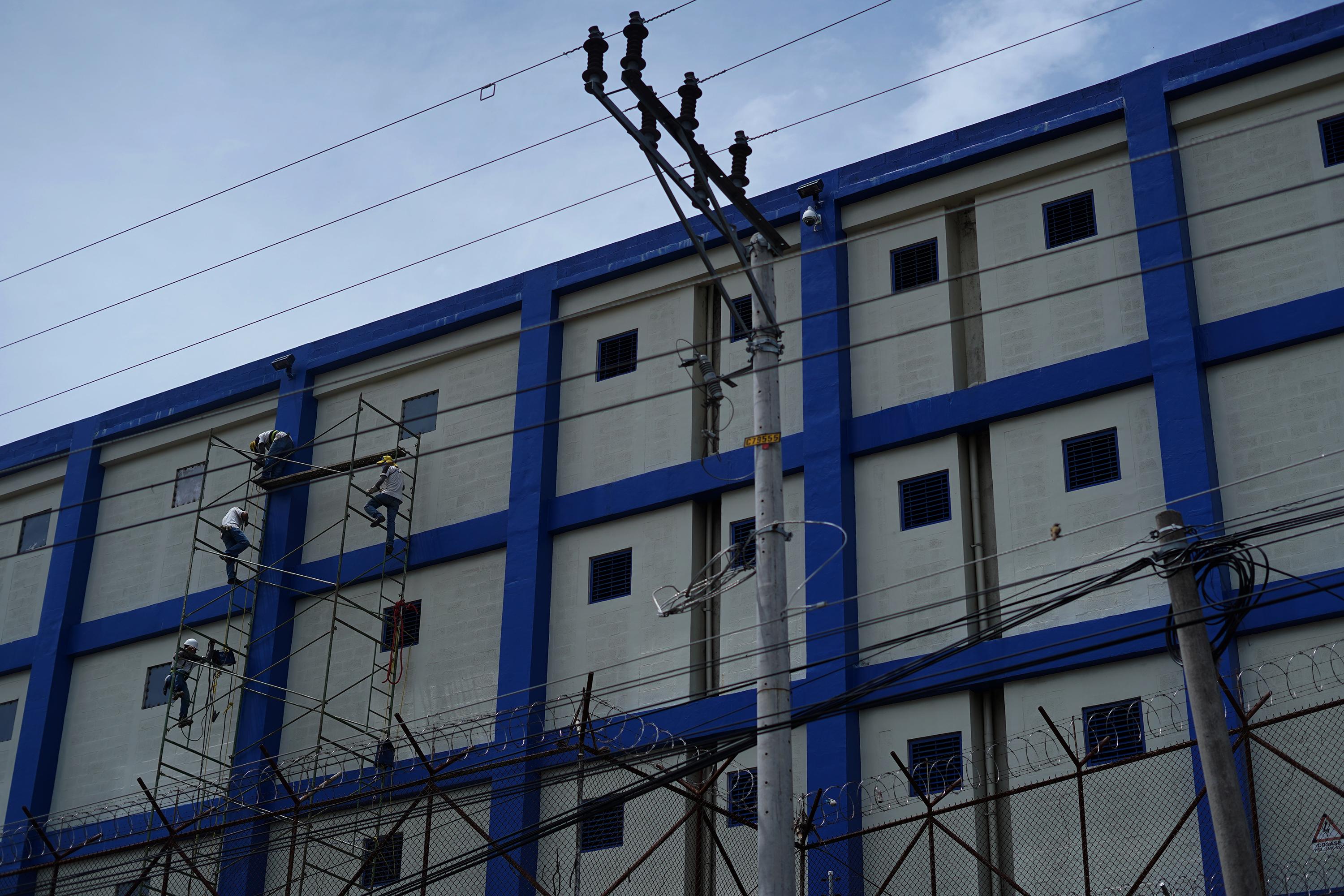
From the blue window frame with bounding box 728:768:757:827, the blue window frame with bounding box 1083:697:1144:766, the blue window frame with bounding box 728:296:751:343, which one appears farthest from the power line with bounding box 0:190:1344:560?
the blue window frame with bounding box 728:768:757:827

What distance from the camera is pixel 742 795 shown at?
77.4ft

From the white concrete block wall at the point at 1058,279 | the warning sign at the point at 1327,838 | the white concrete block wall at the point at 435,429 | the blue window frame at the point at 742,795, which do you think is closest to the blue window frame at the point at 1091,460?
the white concrete block wall at the point at 1058,279

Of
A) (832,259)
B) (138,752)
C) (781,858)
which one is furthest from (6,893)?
(781,858)

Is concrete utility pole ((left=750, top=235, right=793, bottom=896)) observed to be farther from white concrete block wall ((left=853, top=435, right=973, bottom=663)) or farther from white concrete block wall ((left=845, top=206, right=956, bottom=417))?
white concrete block wall ((left=845, top=206, right=956, bottom=417))

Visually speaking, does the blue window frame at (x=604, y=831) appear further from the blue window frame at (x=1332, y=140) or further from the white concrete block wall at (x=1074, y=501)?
the blue window frame at (x=1332, y=140)

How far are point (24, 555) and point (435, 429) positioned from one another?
10.9m

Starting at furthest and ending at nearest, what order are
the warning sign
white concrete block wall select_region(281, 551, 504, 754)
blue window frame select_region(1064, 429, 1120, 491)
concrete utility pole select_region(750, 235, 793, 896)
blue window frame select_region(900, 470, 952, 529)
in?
white concrete block wall select_region(281, 551, 504, 754) < blue window frame select_region(900, 470, 952, 529) < blue window frame select_region(1064, 429, 1120, 491) < the warning sign < concrete utility pole select_region(750, 235, 793, 896)

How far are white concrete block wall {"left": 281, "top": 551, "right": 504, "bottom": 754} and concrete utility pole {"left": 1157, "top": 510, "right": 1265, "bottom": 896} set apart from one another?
1547cm

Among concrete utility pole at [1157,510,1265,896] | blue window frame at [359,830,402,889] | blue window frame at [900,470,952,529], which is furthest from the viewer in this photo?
blue window frame at [359,830,402,889]

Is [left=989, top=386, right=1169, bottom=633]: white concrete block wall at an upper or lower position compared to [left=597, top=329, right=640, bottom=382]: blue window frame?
lower

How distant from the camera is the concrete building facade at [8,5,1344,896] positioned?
21.5m

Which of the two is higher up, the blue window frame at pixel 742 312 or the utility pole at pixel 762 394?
the blue window frame at pixel 742 312

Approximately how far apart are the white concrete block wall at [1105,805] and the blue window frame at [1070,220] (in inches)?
267

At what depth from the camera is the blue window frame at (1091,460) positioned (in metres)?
22.3
